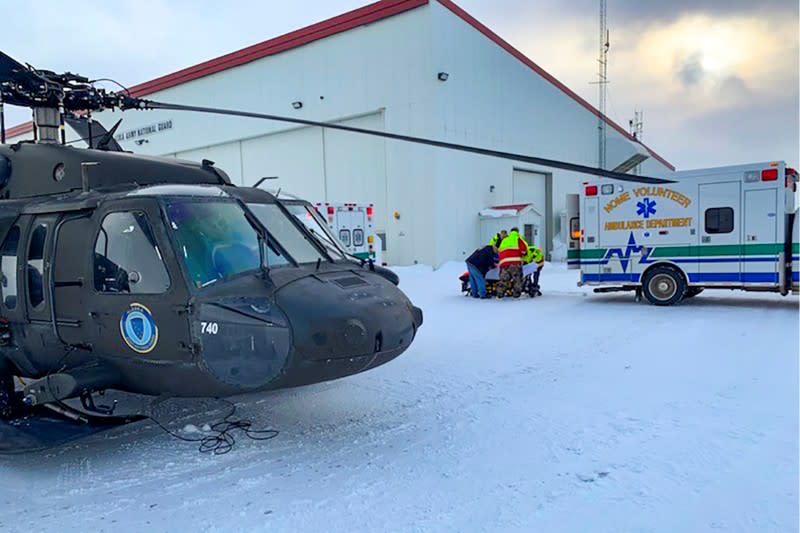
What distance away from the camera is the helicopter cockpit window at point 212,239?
4.25 m

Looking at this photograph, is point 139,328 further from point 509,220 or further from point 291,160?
point 291,160

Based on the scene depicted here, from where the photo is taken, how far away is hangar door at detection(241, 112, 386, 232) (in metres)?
24.2

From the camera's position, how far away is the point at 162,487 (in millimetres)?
3828

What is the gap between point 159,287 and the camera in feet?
14.0

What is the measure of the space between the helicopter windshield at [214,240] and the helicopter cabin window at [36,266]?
1.40 m

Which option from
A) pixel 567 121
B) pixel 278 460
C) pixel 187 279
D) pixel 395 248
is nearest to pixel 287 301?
pixel 187 279

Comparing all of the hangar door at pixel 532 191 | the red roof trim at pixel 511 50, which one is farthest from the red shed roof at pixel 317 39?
the hangar door at pixel 532 191

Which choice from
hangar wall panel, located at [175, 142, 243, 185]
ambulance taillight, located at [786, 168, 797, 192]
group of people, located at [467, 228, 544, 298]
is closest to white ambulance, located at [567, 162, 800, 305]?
ambulance taillight, located at [786, 168, 797, 192]

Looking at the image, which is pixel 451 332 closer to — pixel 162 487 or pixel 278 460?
pixel 278 460

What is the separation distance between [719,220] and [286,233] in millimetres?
9830

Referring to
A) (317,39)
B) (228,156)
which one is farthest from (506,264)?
(228,156)

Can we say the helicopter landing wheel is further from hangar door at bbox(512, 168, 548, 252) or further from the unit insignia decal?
hangar door at bbox(512, 168, 548, 252)

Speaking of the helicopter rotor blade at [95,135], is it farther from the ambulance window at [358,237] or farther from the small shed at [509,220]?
the small shed at [509,220]

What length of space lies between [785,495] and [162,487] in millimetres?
4045
